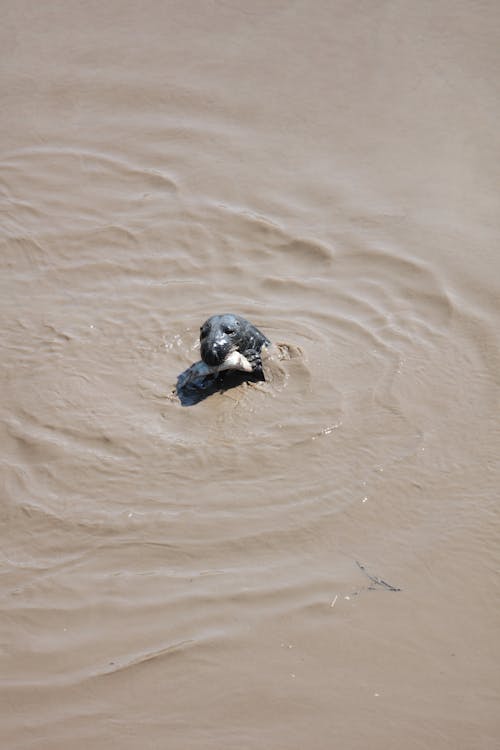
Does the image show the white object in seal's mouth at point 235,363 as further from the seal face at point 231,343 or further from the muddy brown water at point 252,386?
the muddy brown water at point 252,386

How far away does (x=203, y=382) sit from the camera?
5.57 m

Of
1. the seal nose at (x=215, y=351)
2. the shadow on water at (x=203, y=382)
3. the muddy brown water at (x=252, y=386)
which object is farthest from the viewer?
the shadow on water at (x=203, y=382)

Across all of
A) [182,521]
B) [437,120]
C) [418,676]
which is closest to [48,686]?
[182,521]

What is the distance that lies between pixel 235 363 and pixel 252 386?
0.31 m

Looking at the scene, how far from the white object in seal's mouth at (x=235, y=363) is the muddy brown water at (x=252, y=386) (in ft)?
0.67

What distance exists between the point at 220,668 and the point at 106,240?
4440mm

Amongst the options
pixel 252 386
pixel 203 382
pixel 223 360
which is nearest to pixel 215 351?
pixel 223 360

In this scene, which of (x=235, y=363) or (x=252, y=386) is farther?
(x=252, y=386)

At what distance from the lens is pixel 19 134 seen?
8.58 metres

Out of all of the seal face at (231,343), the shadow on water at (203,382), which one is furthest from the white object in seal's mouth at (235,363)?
the shadow on water at (203,382)

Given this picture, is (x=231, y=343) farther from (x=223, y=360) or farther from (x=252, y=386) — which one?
(x=252, y=386)

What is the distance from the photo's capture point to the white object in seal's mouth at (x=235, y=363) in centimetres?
532

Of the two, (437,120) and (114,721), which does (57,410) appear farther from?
(437,120)

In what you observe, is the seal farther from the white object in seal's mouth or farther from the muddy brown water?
the muddy brown water
